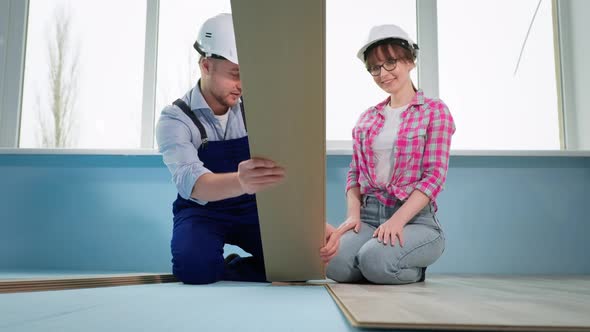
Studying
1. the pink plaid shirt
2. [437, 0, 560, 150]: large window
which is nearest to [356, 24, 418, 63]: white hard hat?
the pink plaid shirt

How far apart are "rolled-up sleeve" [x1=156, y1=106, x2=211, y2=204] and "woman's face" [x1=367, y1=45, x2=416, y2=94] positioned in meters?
0.71

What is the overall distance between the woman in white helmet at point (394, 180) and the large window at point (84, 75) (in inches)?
56.2

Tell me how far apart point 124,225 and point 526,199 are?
200 centimetres

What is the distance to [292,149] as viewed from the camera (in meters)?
1.09

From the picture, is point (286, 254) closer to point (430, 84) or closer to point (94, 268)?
point (94, 268)

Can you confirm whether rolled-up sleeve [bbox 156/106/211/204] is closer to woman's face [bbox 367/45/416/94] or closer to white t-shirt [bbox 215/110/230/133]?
white t-shirt [bbox 215/110/230/133]

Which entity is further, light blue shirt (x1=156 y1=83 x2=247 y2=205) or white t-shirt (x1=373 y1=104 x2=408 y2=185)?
white t-shirt (x1=373 y1=104 x2=408 y2=185)

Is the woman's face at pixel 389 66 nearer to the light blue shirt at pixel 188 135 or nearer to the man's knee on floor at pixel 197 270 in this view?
the light blue shirt at pixel 188 135

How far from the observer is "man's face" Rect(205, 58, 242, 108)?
155 centimetres

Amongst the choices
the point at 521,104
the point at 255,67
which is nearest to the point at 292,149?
the point at 255,67

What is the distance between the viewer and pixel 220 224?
1.63 metres

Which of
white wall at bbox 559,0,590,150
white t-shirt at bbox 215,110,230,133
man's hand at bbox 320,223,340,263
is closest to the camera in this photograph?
man's hand at bbox 320,223,340,263

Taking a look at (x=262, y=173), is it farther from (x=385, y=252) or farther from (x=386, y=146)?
(x=386, y=146)

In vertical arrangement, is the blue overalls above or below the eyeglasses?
below
